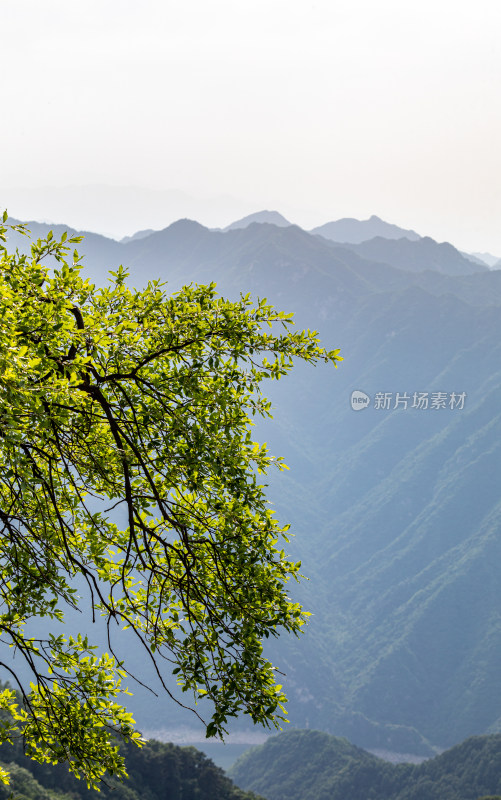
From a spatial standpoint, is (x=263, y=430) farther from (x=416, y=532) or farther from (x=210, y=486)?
(x=210, y=486)

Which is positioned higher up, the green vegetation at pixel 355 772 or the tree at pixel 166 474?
the tree at pixel 166 474

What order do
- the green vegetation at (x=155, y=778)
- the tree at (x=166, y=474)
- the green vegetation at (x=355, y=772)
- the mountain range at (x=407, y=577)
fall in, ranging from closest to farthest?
the tree at (x=166, y=474), the green vegetation at (x=155, y=778), the green vegetation at (x=355, y=772), the mountain range at (x=407, y=577)

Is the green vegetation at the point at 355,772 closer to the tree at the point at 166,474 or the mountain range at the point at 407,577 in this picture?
the mountain range at the point at 407,577

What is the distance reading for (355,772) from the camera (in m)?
84.4

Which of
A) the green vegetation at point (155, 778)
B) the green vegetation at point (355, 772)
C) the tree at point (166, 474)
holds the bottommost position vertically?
the green vegetation at point (355, 772)

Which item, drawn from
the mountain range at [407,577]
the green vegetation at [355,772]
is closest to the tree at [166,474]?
the green vegetation at [355,772]

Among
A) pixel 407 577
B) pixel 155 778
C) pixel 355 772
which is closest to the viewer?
pixel 155 778

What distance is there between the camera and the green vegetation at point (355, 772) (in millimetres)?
77500

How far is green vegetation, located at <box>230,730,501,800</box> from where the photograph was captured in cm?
7750

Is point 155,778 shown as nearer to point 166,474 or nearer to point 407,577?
point 166,474

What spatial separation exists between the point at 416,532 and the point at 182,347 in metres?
168

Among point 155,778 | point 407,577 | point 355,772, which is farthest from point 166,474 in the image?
point 407,577

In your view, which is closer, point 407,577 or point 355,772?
point 355,772

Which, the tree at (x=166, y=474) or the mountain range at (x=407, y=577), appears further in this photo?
the mountain range at (x=407, y=577)
